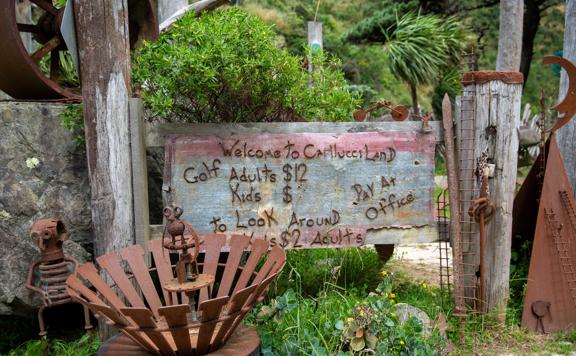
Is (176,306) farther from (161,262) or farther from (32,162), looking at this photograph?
(32,162)

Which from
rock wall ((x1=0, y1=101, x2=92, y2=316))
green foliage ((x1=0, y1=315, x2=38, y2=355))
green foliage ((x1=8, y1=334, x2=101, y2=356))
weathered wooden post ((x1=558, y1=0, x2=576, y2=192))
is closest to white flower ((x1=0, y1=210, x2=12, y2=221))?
rock wall ((x1=0, y1=101, x2=92, y2=316))

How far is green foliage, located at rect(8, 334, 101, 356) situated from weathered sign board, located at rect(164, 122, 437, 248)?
Answer: 1036mm

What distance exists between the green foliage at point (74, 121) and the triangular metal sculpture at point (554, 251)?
10.2ft

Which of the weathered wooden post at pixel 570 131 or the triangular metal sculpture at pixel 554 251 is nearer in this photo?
the triangular metal sculpture at pixel 554 251

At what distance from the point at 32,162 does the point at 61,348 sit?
1.22 m

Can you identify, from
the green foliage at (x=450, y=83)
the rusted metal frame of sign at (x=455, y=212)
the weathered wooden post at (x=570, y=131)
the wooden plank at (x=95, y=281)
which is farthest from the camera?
the green foliage at (x=450, y=83)

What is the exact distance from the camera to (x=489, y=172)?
3.22m

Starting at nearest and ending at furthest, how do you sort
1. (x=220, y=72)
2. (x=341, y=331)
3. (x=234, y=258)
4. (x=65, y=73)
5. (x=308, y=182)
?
(x=234, y=258), (x=341, y=331), (x=220, y=72), (x=308, y=182), (x=65, y=73)

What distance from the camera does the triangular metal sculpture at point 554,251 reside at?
333 cm

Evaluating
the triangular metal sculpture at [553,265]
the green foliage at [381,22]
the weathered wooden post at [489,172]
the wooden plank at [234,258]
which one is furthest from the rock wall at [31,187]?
the green foliage at [381,22]

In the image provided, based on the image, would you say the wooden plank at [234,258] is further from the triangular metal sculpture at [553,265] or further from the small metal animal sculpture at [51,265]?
the triangular metal sculpture at [553,265]

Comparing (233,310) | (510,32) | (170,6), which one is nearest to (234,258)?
(233,310)

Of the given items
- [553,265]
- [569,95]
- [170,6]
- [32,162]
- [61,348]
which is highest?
[170,6]

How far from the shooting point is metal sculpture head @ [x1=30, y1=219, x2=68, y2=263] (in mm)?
2807
